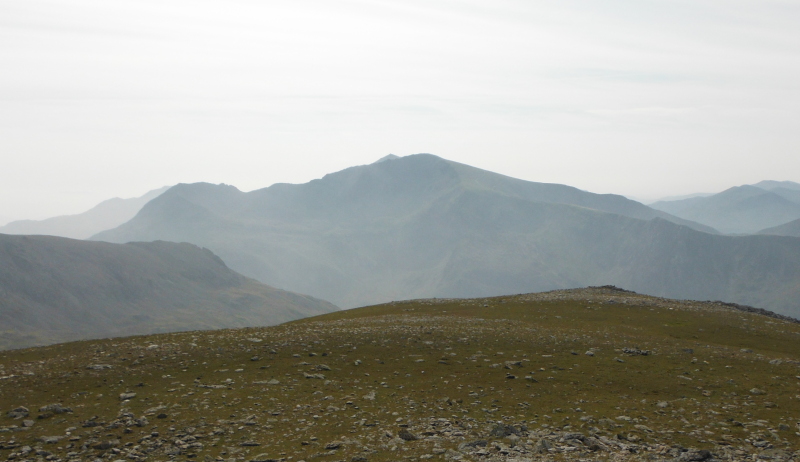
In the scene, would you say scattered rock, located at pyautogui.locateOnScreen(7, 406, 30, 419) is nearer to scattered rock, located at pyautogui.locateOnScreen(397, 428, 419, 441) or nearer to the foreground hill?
the foreground hill

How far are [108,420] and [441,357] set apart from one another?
55.5 feet

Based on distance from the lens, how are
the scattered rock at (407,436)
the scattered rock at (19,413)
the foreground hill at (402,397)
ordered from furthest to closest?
the scattered rock at (19,413) < the scattered rock at (407,436) < the foreground hill at (402,397)

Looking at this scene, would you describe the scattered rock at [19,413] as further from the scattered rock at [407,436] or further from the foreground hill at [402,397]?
the scattered rock at [407,436]

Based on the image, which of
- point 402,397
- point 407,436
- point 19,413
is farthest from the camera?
point 402,397

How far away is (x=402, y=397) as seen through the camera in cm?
2380

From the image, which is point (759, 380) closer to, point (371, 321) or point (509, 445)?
point (509, 445)

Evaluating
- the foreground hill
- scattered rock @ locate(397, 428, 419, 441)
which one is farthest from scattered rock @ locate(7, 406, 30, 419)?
scattered rock @ locate(397, 428, 419, 441)

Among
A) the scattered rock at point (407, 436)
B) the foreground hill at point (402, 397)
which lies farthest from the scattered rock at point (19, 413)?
the scattered rock at point (407, 436)

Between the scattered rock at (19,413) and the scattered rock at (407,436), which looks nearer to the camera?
the scattered rock at (407,436)

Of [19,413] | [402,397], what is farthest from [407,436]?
[19,413]

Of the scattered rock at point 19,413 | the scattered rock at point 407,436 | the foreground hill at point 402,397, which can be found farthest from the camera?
the scattered rock at point 19,413

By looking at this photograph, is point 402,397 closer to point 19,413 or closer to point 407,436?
point 407,436

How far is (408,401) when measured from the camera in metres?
23.3

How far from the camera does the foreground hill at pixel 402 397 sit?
61.3 feet
